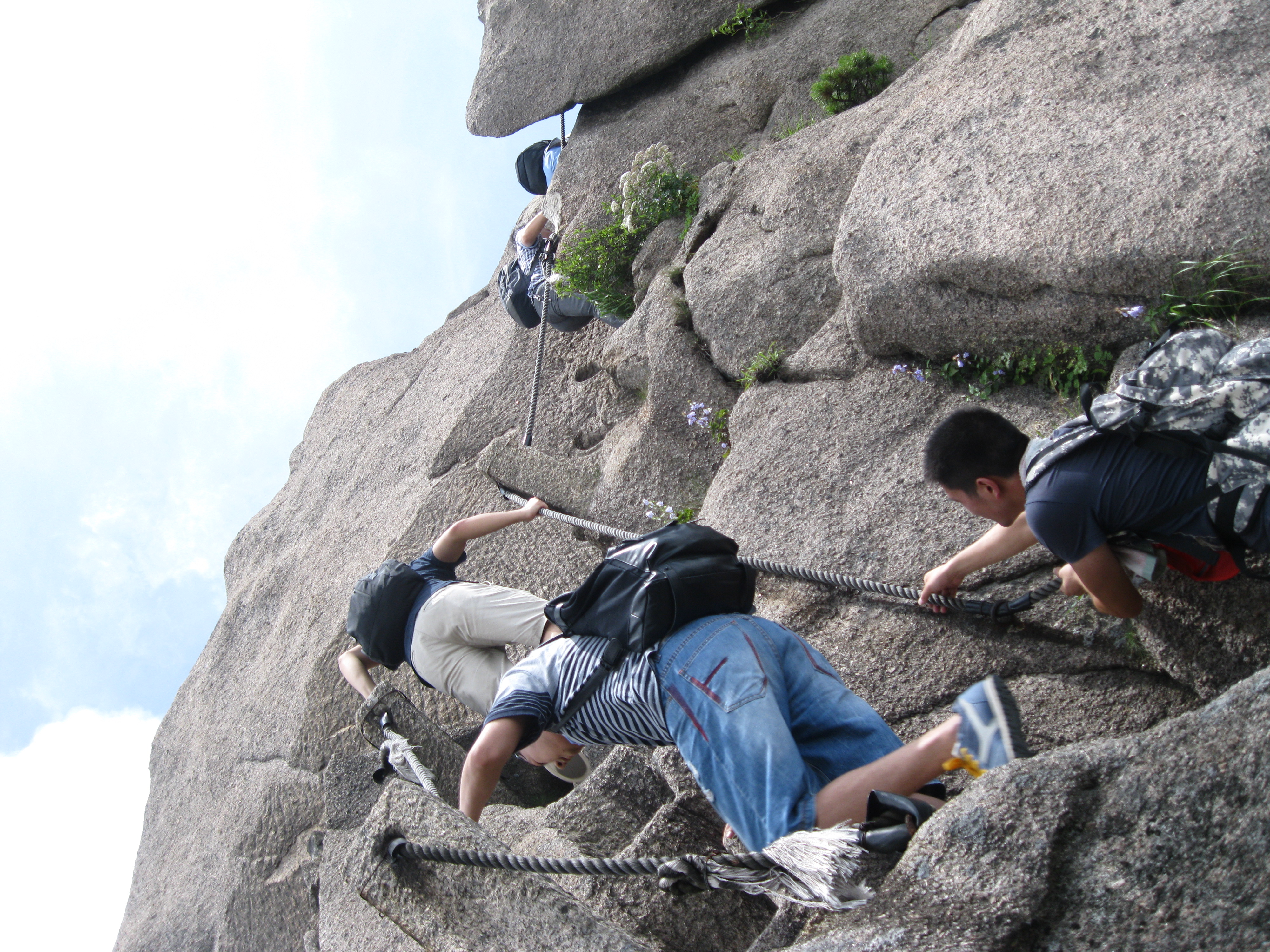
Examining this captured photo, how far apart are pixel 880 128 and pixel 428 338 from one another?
641 cm

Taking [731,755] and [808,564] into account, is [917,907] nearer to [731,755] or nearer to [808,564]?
[731,755]

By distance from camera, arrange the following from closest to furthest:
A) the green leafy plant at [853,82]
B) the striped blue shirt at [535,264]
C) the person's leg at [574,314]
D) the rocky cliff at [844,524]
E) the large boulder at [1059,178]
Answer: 1. the rocky cliff at [844,524]
2. the large boulder at [1059,178]
3. the green leafy plant at [853,82]
4. the person's leg at [574,314]
5. the striped blue shirt at [535,264]

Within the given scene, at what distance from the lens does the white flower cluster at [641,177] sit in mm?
7945

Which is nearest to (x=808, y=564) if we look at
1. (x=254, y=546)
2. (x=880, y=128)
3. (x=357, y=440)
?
(x=880, y=128)

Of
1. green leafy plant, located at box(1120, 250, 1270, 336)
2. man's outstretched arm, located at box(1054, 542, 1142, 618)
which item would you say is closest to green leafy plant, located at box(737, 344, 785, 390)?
green leafy plant, located at box(1120, 250, 1270, 336)

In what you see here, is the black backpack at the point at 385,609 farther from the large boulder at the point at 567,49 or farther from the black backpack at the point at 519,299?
the large boulder at the point at 567,49

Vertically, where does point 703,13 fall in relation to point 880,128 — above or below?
above

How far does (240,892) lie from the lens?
257 inches

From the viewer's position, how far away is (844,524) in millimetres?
4844

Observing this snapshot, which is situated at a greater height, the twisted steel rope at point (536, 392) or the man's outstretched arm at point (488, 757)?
the twisted steel rope at point (536, 392)

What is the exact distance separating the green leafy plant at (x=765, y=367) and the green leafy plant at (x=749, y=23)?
16.0 ft

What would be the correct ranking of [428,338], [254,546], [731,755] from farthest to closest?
[428,338]
[254,546]
[731,755]

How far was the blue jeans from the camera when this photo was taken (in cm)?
278

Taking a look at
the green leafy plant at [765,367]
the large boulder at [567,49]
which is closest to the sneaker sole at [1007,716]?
the green leafy plant at [765,367]
